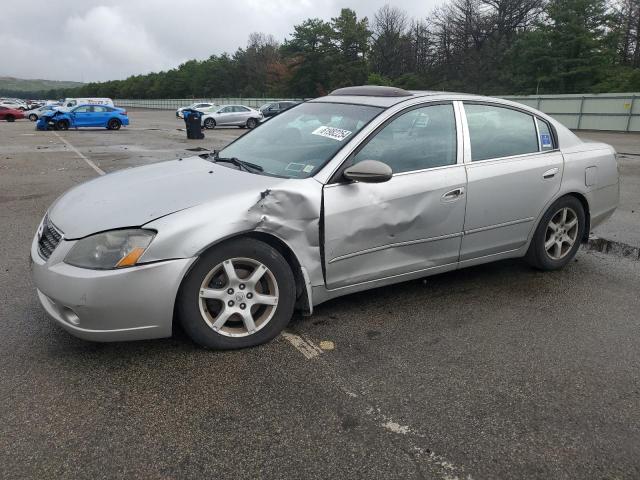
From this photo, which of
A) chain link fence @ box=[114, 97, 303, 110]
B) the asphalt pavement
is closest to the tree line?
chain link fence @ box=[114, 97, 303, 110]

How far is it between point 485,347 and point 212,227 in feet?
5.89

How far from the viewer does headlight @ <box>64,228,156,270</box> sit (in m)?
2.78

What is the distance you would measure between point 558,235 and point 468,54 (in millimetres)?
53405

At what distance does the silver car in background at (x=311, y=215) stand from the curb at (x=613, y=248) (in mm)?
928

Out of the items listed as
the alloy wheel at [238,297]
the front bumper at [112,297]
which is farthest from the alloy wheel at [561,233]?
the front bumper at [112,297]

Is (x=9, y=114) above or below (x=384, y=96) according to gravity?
below

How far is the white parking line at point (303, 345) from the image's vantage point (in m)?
3.16

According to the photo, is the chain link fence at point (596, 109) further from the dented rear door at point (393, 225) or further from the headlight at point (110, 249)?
the headlight at point (110, 249)

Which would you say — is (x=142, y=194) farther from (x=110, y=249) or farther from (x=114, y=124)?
(x=114, y=124)

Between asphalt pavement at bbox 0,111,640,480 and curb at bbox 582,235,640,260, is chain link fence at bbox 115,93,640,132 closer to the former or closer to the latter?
curb at bbox 582,235,640,260

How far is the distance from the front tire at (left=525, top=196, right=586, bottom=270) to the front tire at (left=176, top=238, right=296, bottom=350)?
7.66 ft

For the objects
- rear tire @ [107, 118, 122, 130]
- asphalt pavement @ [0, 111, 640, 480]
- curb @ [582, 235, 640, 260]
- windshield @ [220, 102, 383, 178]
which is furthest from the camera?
rear tire @ [107, 118, 122, 130]

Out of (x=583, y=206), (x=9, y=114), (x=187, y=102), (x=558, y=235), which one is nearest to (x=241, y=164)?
(x=558, y=235)

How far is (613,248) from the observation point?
5.41 meters
